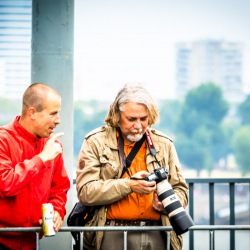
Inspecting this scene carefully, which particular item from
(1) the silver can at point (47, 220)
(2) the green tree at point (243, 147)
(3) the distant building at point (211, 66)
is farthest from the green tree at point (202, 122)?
(1) the silver can at point (47, 220)

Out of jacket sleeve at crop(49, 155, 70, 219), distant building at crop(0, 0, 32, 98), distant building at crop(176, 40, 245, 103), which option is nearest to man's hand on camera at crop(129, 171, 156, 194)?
jacket sleeve at crop(49, 155, 70, 219)

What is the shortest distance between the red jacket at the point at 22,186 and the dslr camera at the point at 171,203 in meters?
0.70

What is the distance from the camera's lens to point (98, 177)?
371 centimetres

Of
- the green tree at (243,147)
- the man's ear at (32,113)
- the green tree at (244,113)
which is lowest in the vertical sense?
the green tree at (243,147)

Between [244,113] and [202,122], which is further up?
[244,113]

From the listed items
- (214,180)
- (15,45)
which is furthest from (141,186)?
(15,45)

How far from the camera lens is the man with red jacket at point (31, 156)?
340 centimetres

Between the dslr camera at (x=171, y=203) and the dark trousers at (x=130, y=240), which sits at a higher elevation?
the dslr camera at (x=171, y=203)

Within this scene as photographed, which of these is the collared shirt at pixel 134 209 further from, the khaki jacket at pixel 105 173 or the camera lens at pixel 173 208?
the camera lens at pixel 173 208

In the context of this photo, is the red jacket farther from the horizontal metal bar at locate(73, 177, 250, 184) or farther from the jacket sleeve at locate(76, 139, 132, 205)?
the horizontal metal bar at locate(73, 177, 250, 184)

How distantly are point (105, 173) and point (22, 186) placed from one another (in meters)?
0.70

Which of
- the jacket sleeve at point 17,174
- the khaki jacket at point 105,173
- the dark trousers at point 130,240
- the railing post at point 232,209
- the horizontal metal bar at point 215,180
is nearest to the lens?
the jacket sleeve at point 17,174

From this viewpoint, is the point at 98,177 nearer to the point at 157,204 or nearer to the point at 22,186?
the point at 157,204

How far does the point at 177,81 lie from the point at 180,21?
26.0ft
